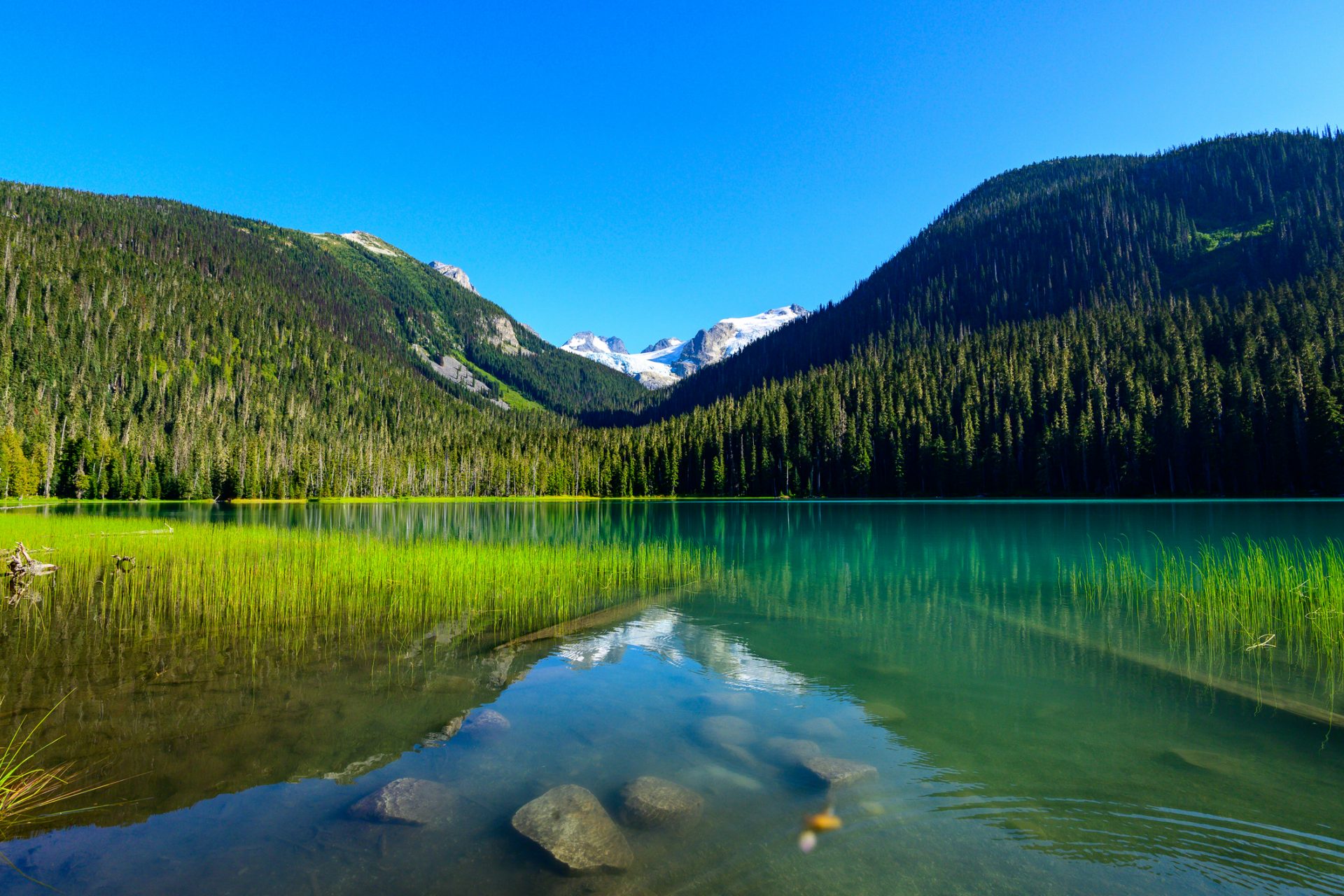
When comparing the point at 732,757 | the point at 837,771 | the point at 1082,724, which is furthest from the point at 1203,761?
the point at 732,757

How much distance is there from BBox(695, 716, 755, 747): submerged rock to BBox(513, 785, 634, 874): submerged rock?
255 cm

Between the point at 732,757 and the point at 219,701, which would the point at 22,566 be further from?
the point at 732,757

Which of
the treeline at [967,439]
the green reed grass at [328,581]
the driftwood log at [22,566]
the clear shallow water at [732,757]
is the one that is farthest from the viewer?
the treeline at [967,439]

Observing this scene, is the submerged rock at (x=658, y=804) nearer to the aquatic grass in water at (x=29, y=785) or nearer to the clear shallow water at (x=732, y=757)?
the clear shallow water at (x=732, y=757)

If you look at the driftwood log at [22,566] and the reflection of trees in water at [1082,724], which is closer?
the reflection of trees in water at [1082,724]

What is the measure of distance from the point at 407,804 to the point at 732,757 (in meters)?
4.17

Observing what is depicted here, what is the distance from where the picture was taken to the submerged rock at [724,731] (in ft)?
29.1

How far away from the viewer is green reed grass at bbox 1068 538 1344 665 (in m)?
13.5

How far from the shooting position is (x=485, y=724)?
9.26 metres

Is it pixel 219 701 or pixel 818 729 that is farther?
pixel 219 701

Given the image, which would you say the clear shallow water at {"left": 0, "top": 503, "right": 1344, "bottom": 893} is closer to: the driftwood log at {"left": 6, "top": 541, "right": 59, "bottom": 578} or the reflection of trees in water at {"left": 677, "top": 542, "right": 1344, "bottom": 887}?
the reflection of trees in water at {"left": 677, "top": 542, "right": 1344, "bottom": 887}

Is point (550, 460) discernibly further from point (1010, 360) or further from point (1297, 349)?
point (1297, 349)

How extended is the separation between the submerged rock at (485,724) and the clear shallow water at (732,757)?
227 mm

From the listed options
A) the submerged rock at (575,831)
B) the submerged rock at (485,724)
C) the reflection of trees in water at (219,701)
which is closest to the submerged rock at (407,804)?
the submerged rock at (575,831)
